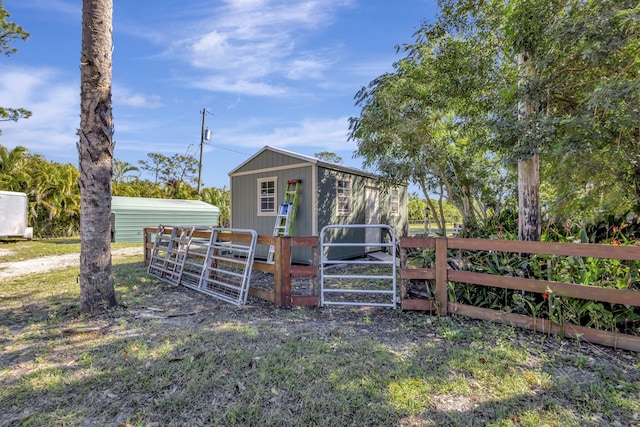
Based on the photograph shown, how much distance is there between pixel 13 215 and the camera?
12852mm

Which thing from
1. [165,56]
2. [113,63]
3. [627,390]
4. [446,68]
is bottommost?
[627,390]

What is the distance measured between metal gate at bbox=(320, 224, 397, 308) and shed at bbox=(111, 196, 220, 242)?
1068 centimetres

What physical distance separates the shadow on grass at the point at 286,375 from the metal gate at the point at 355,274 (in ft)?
2.02

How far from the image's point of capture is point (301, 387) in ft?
7.32

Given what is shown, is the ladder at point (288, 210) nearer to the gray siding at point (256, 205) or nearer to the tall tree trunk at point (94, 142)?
the gray siding at point (256, 205)

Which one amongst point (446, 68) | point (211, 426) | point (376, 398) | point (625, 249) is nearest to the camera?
point (211, 426)

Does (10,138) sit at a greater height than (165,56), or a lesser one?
lesser

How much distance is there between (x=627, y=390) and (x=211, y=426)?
2943 millimetres

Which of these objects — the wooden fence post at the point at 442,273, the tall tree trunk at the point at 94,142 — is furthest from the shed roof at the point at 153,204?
the wooden fence post at the point at 442,273

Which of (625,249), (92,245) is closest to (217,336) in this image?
(92,245)

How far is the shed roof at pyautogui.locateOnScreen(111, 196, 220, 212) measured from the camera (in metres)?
14.2

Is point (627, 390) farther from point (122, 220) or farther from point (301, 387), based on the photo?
point (122, 220)

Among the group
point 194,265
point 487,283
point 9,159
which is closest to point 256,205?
point 194,265

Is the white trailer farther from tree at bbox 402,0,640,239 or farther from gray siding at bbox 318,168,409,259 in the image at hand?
tree at bbox 402,0,640,239
